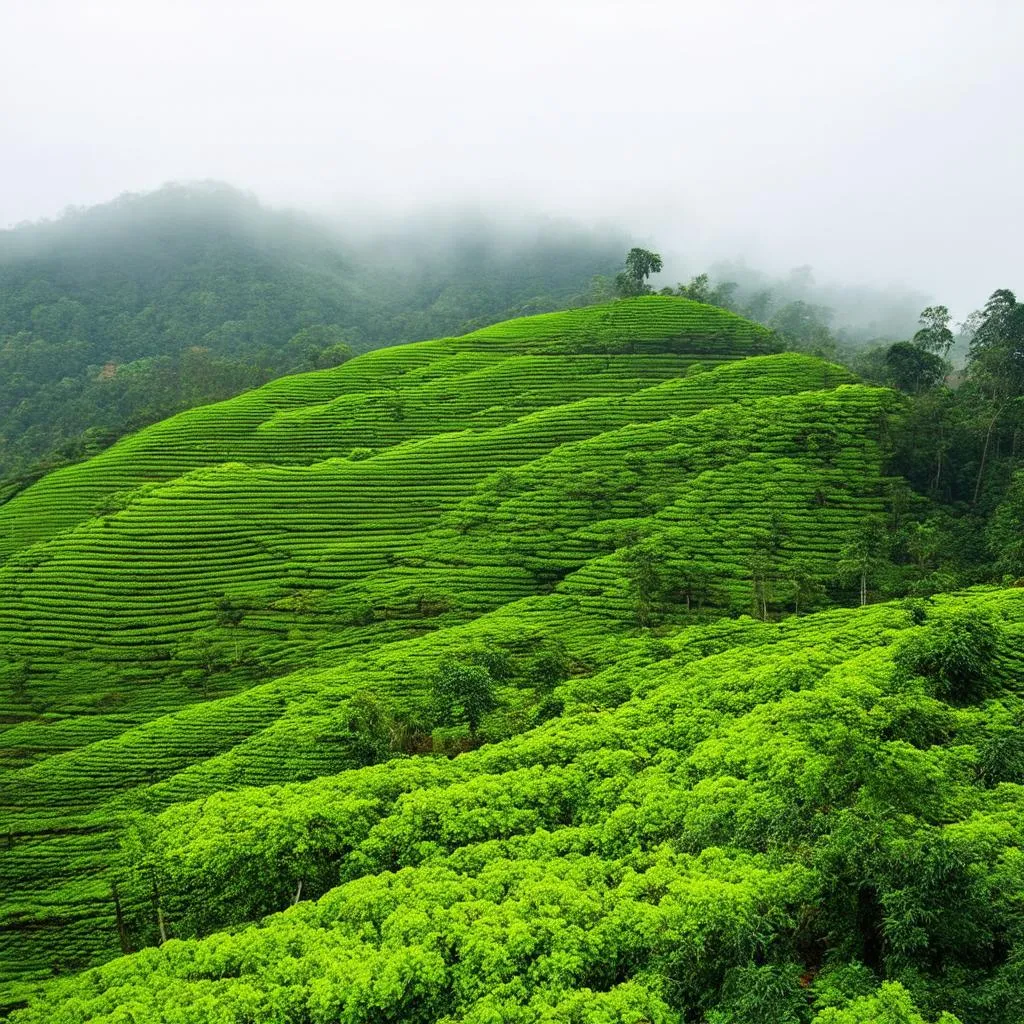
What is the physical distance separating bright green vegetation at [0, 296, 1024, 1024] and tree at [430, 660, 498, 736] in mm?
147

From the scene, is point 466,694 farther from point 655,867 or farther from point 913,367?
point 913,367

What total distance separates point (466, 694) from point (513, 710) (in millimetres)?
2855

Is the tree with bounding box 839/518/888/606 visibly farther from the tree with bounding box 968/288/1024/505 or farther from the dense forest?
the tree with bounding box 968/288/1024/505

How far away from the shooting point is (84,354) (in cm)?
14762

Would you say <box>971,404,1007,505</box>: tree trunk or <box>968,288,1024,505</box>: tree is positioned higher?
<box>968,288,1024,505</box>: tree

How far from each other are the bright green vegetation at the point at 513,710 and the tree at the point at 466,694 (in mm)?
147

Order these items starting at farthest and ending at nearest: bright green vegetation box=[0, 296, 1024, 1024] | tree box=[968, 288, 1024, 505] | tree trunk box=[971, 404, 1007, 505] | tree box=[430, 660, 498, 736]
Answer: tree box=[968, 288, 1024, 505]
tree trunk box=[971, 404, 1007, 505]
tree box=[430, 660, 498, 736]
bright green vegetation box=[0, 296, 1024, 1024]

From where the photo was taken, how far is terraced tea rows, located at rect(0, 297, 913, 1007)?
124ft

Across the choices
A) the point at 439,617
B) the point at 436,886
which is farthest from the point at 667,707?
the point at 439,617

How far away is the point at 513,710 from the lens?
35344 mm

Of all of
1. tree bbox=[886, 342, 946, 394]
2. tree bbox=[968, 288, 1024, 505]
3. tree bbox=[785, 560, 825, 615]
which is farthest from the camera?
tree bbox=[886, 342, 946, 394]

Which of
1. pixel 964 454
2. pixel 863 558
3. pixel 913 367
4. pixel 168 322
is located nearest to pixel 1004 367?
pixel 913 367

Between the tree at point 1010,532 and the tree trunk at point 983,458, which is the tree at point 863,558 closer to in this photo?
the tree at point 1010,532

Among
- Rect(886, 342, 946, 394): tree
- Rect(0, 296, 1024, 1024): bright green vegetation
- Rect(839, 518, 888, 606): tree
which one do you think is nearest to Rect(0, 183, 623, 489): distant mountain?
Rect(0, 296, 1024, 1024): bright green vegetation
